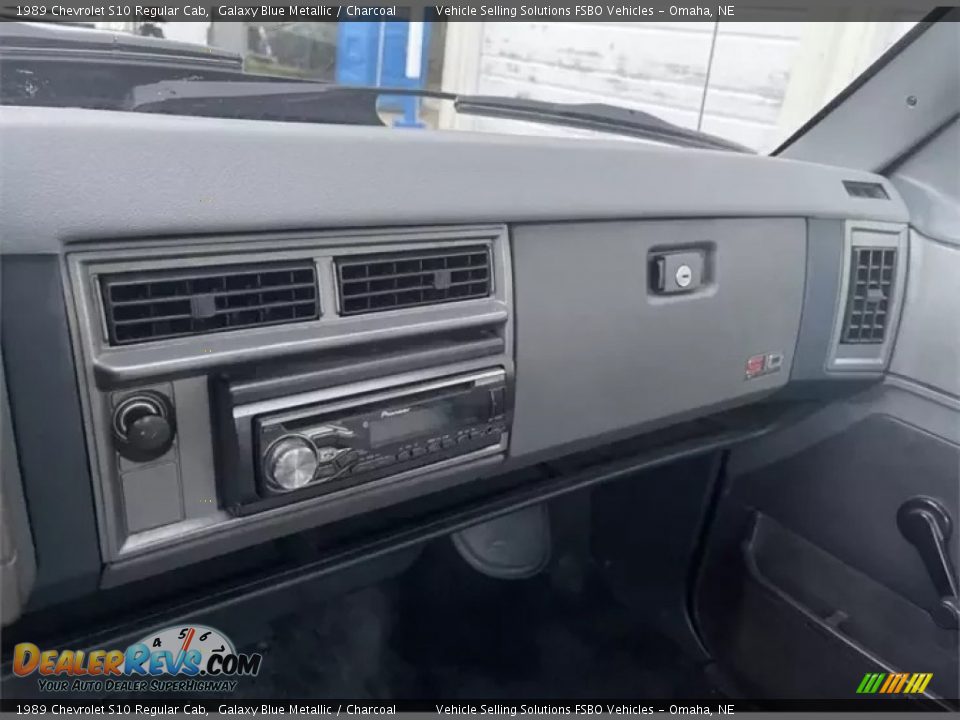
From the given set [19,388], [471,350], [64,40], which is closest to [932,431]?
[471,350]

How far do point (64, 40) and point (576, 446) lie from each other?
100cm

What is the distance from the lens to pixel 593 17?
6.68ft

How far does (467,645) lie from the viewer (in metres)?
1.80

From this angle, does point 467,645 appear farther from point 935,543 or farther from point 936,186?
point 936,186

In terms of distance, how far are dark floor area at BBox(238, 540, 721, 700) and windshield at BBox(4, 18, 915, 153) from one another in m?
1.04

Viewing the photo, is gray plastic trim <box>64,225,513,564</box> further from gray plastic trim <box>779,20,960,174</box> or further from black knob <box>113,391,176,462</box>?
gray plastic trim <box>779,20,960,174</box>

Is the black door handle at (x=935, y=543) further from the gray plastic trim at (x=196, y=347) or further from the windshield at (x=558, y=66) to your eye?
the gray plastic trim at (x=196, y=347)

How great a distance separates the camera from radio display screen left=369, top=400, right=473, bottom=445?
0.96 meters

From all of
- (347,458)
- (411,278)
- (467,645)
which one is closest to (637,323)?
(411,278)

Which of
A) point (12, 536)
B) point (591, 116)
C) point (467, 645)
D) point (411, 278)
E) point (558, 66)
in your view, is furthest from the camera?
point (558, 66)

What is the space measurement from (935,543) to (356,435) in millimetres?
1164

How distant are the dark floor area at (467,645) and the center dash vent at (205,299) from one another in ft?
3.32

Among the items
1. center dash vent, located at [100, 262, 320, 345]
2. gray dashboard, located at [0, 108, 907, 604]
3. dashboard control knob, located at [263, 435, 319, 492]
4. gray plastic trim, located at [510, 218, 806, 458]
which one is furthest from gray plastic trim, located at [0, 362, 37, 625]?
gray plastic trim, located at [510, 218, 806, 458]

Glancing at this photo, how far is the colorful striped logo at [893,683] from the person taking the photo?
1.53 m
